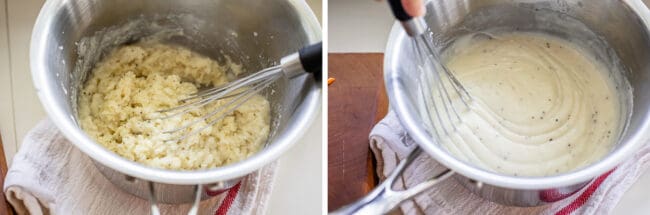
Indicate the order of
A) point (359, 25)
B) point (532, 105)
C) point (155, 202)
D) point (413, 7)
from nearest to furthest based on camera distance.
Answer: point (413, 7)
point (155, 202)
point (532, 105)
point (359, 25)

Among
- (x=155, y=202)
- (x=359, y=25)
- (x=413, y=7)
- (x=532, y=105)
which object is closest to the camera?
(x=413, y=7)

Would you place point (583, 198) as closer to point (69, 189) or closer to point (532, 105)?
point (532, 105)

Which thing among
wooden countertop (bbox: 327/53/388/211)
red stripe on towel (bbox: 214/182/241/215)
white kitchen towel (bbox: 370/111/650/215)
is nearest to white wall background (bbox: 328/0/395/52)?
wooden countertop (bbox: 327/53/388/211)

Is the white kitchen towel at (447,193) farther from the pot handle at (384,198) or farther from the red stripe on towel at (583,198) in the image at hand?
the pot handle at (384,198)

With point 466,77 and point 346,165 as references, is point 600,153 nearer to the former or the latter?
point 466,77

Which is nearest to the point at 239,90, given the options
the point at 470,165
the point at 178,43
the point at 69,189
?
the point at 178,43

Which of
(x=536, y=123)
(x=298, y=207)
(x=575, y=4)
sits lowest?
(x=298, y=207)

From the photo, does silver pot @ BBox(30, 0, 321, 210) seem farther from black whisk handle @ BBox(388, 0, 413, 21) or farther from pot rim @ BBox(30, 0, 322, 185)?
black whisk handle @ BBox(388, 0, 413, 21)

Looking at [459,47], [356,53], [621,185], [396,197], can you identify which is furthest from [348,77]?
[621,185]
